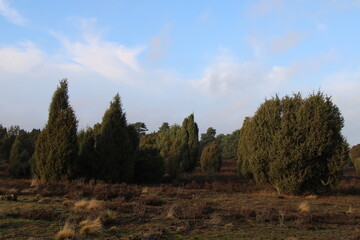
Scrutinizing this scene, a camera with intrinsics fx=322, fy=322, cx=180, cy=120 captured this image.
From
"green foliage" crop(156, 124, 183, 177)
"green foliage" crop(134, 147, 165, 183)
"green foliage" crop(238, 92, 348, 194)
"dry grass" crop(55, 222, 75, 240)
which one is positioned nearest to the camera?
"dry grass" crop(55, 222, 75, 240)

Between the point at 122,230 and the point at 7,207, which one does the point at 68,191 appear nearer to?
the point at 7,207

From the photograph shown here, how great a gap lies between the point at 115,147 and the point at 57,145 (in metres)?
3.83

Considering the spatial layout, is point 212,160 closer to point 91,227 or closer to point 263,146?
point 263,146

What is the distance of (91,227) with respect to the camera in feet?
23.7

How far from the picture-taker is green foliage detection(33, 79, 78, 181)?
1912cm

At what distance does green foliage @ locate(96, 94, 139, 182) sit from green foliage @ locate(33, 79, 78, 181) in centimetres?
228

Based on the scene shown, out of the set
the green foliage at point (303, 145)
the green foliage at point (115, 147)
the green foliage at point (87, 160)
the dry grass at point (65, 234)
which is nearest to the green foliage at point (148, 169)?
the green foliage at point (115, 147)

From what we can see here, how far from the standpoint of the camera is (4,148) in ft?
131

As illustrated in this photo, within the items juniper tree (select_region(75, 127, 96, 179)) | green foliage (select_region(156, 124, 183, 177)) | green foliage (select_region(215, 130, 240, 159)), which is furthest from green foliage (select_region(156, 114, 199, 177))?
green foliage (select_region(215, 130, 240, 159))

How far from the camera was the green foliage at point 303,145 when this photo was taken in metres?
17.4

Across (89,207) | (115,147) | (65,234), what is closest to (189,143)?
(115,147)

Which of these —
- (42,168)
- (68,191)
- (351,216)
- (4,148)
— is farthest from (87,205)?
(4,148)

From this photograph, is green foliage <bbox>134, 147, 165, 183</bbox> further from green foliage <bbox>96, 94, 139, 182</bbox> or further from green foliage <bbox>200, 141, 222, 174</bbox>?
green foliage <bbox>200, 141, 222, 174</bbox>

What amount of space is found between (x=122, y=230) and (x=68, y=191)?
7.44m
